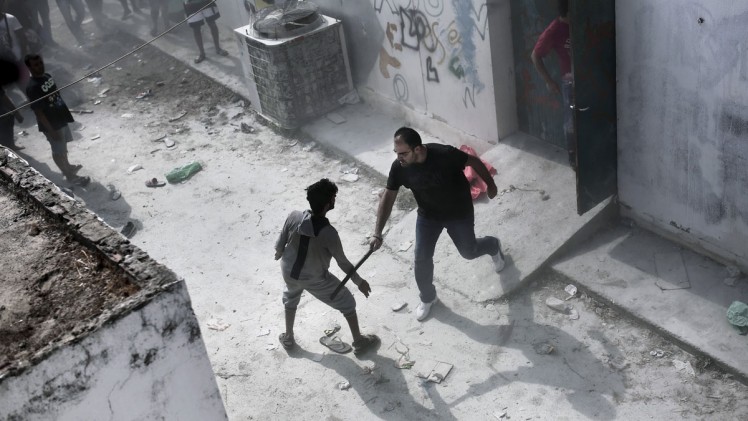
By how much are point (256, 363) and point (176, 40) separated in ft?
27.6

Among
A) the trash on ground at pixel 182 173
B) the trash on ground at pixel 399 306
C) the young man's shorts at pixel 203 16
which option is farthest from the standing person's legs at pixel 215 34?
the trash on ground at pixel 399 306

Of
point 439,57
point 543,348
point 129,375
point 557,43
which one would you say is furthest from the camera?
point 439,57

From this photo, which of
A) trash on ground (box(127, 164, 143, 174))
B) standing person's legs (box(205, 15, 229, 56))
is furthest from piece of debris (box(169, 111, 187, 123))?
standing person's legs (box(205, 15, 229, 56))

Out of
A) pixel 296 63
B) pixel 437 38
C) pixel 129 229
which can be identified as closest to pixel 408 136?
pixel 437 38

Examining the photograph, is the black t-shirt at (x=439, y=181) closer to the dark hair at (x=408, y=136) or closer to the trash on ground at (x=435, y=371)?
the dark hair at (x=408, y=136)

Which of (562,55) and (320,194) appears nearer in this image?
(320,194)

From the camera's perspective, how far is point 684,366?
18.0 ft

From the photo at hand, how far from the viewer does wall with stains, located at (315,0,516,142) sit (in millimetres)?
7508

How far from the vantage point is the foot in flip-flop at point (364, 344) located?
6000 millimetres

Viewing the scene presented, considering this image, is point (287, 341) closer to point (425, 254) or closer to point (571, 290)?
point (425, 254)

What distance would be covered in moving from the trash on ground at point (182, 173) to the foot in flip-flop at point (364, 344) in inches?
150

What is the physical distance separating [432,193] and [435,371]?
125 centimetres

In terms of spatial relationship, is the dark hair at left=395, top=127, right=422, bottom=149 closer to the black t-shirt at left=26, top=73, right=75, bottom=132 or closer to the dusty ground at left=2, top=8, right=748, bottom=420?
the dusty ground at left=2, top=8, right=748, bottom=420

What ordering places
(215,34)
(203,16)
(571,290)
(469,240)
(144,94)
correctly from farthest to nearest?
(215,34) → (203,16) → (144,94) → (571,290) → (469,240)
